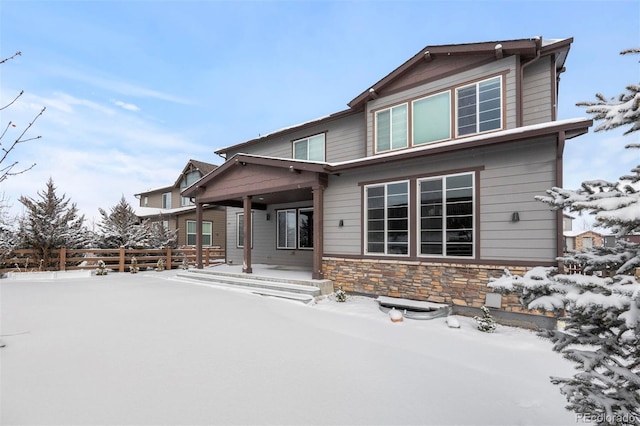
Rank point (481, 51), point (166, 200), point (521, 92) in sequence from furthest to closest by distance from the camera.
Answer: point (166, 200)
point (481, 51)
point (521, 92)

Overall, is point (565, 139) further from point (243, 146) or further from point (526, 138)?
point (243, 146)

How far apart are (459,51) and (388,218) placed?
15.0ft

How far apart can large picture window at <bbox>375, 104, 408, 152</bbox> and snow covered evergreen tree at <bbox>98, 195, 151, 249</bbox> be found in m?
12.0

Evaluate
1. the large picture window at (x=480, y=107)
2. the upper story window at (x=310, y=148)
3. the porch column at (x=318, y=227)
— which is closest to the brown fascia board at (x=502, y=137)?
the large picture window at (x=480, y=107)

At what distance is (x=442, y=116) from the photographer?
25.8ft

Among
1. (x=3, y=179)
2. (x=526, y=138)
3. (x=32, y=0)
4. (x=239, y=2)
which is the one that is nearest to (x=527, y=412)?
(x=526, y=138)

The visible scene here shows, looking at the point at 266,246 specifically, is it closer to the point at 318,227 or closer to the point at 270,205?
the point at 270,205

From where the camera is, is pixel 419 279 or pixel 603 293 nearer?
pixel 603 293

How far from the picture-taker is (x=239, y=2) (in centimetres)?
1059

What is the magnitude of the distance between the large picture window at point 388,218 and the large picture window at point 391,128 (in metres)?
1.45

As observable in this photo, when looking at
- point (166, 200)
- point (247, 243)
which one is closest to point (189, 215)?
point (166, 200)

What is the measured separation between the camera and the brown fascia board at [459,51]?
670cm

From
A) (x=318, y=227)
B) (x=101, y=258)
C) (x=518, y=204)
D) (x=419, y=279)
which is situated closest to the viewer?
(x=518, y=204)

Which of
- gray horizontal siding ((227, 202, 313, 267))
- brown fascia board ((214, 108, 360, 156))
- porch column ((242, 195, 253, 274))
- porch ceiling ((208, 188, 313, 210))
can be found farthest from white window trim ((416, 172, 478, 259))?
porch column ((242, 195, 253, 274))
